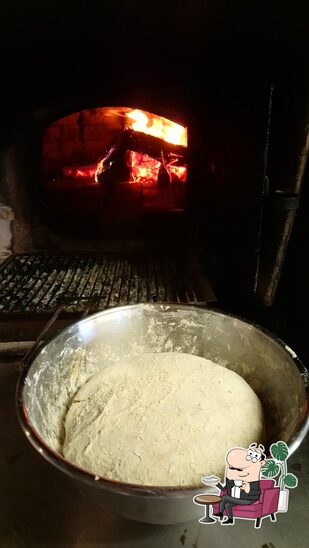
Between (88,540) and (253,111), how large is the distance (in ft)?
4.69

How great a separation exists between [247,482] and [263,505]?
0.09 meters

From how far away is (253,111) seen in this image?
1.48 m

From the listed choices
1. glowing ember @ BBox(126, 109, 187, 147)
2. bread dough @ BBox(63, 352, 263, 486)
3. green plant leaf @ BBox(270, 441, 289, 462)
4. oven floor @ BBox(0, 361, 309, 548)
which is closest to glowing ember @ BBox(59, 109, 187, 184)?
glowing ember @ BBox(126, 109, 187, 147)

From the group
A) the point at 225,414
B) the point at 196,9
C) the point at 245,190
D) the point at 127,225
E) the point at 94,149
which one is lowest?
the point at 225,414

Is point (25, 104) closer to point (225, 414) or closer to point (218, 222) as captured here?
point (218, 222)

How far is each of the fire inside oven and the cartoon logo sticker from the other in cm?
183

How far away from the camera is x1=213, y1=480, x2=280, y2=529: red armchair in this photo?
0.78 metres

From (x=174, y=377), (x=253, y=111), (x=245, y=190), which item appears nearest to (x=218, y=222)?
(x=245, y=190)

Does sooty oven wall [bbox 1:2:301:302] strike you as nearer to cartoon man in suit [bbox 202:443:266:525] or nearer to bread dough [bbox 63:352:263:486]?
bread dough [bbox 63:352:263:486]

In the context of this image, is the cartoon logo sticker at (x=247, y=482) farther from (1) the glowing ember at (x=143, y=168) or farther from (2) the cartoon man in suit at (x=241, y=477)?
(1) the glowing ember at (x=143, y=168)

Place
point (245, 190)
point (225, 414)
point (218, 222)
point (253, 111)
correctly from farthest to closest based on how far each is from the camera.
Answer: point (218, 222)
point (245, 190)
point (253, 111)
point (225, 414)

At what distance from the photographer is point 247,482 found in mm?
773

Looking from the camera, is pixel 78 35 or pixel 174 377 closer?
pixel 174 377

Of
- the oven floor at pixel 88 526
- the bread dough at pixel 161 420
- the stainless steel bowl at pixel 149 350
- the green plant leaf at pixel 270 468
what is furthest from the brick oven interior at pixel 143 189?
the green plant leaf at pixel 270 468
